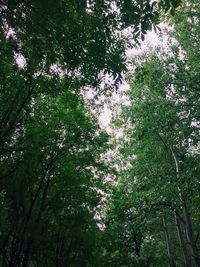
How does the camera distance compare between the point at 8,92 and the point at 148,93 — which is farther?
the point at 148,93

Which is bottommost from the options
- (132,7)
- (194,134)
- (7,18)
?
(132,7)

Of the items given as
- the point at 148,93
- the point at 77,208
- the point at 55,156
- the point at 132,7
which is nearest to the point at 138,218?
the point at 77,208

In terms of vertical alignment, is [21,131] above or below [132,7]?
above

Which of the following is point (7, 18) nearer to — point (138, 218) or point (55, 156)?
point (55, 156)

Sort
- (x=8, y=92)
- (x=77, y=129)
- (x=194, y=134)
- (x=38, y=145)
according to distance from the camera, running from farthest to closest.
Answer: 1. (x=194, y=134)
2. (x=77, y=129)
3. (x=38, y=145)
4. (x=8, y=92)

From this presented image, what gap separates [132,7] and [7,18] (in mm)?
3232

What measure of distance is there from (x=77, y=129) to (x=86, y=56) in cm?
Answer: 900

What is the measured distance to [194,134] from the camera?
20.3 metres

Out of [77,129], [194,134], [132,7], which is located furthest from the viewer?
[194,134]

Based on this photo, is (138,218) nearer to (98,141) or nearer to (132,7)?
(98,141)

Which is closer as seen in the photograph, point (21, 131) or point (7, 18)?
point (7, 18)

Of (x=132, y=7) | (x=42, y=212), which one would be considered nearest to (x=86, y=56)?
(x=132, y=7)

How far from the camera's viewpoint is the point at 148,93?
23938mm

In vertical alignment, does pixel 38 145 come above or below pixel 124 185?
below
